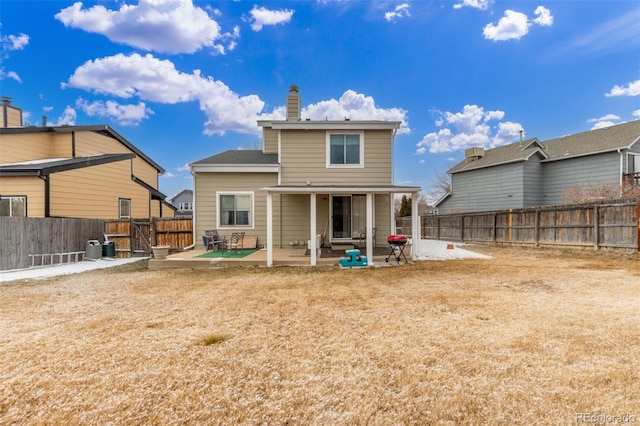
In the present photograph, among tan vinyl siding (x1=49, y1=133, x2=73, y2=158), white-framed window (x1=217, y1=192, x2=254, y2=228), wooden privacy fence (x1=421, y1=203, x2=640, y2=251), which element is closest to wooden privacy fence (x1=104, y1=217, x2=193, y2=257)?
white-framed window (x1=217, y1=192, x2=254, y2=228)

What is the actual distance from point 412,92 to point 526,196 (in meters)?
10.1

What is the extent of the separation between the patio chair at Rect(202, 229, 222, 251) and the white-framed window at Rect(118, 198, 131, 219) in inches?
249

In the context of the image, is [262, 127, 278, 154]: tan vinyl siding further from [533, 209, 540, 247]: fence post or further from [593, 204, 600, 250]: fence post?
[593, 204, 600, 250]: fence post

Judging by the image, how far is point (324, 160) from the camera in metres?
11.1

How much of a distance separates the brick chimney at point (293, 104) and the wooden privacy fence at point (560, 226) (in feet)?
33.4

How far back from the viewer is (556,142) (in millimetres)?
18391

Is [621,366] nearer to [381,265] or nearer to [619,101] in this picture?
[381,265]

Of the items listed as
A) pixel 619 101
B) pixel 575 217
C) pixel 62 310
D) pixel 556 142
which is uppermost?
pixel 619 101

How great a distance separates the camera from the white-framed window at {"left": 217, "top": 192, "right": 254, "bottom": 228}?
36.4ft

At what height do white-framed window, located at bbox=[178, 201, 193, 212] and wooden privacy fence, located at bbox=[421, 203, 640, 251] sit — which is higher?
white-framed window, located at bbox=[178, 201, 193, 212]

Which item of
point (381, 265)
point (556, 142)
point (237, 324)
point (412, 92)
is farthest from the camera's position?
point (412, 92)

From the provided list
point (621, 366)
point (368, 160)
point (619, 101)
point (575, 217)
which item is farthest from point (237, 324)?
point (619, 101)

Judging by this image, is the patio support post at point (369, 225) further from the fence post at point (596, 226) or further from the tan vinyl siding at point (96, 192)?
the tan vinyl siding at point (96, 192)

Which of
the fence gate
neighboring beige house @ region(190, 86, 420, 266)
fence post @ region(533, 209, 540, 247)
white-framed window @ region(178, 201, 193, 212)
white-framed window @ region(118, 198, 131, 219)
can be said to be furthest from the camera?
white-framed window @ region(178, 201, 193, 212)
